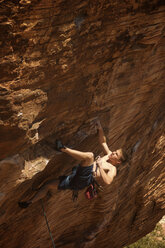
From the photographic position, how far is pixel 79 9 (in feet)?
13.9

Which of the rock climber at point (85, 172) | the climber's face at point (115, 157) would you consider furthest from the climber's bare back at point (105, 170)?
the climber's face at point (115, 157)

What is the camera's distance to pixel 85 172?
5207mm

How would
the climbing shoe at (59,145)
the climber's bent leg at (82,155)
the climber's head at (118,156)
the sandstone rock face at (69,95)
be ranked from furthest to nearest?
1. the climber's head at (118,156)
2. the climbing shoe at (59,145)
3. the climber's bent leg at (82,155)
4. the sandstone rock face at (69,95)

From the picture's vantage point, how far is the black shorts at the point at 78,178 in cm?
520

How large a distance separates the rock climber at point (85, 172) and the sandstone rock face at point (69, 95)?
0.57ft

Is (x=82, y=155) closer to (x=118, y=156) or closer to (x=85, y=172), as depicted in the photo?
(x=85, y=172)

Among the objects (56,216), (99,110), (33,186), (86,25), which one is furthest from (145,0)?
(56,216)

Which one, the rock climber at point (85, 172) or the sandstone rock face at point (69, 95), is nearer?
the sandstone rock face at point (69, 95)

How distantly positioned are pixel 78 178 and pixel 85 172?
204 mm

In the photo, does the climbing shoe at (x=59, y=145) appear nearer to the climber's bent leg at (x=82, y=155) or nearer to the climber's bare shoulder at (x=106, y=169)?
the climber's bent leg at (x=82, y=155)

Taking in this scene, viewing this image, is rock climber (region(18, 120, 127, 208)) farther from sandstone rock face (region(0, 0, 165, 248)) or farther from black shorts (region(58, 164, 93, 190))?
sandstone rock face (region(0, 0, 165, 248))

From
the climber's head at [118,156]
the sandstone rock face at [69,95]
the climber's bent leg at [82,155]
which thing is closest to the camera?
the sandstone rock face at [69,95]

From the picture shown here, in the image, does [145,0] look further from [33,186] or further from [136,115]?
[33,186]

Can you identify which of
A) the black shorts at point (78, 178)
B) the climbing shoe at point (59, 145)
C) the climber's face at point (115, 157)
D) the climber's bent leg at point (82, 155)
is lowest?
the black shorts at point (78, 178)
